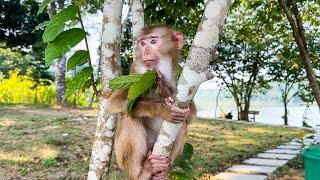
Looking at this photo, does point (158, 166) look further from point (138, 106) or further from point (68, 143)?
point (68, 143)

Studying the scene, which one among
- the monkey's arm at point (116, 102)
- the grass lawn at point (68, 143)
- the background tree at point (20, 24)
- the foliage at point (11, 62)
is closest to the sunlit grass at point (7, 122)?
the grass lawn at point (68, 143)

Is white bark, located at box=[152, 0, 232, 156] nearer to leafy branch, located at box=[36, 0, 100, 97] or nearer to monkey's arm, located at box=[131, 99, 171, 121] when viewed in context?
monkey's arm, located at box=[131, 99, 171, 121]

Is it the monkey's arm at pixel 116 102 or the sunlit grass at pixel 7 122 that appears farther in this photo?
the sunlit grass at pixel 7 122

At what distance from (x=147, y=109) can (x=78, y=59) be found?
0.46 meters

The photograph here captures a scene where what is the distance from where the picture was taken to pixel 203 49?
1.55 m

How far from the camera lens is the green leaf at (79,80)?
7.63ft

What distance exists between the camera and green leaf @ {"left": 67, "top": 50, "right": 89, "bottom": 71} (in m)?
2.37

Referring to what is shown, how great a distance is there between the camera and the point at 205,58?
61.9 inches

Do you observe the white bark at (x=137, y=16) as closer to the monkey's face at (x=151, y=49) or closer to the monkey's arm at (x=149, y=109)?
the monkey's face at (x=151, y=49)

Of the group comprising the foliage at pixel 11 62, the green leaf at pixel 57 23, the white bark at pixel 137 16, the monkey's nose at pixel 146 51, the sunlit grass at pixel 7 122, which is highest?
the foliage at pixel 11 62

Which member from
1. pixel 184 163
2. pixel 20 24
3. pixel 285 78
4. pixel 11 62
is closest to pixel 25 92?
pixel 20 24

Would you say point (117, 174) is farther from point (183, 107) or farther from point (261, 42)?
point (261, 42)

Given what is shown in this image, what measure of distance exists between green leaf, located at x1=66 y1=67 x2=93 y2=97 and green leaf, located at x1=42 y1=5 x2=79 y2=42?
12.0 inches

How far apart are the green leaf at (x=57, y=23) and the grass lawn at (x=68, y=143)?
125 inches
